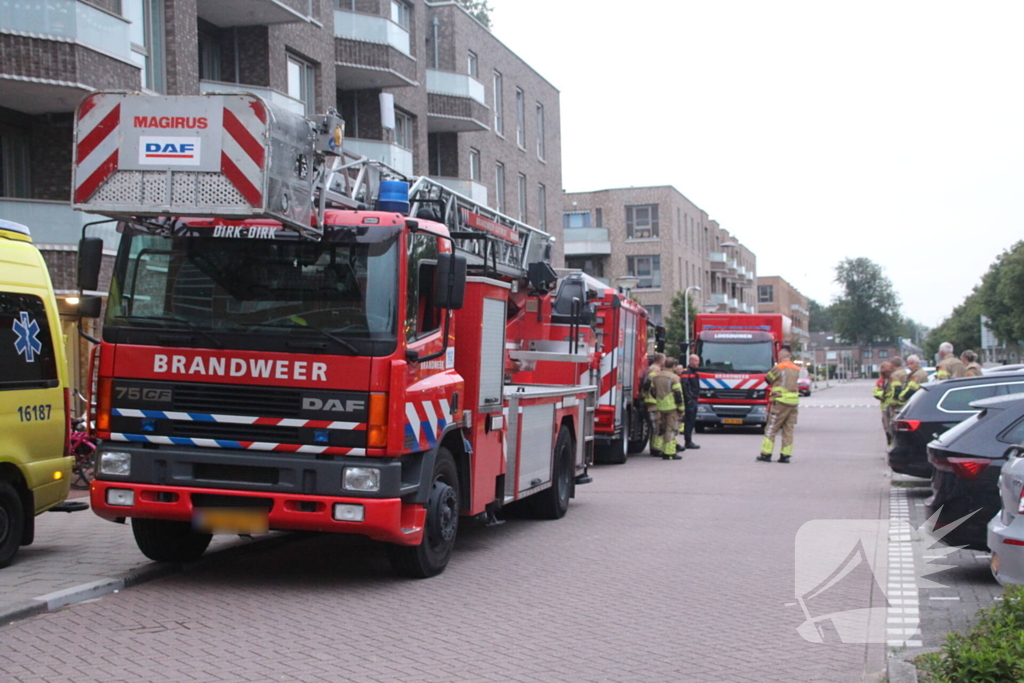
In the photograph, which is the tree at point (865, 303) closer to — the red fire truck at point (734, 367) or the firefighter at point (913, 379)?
the red fire truck at point (734, 367)

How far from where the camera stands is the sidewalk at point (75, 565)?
7453mm

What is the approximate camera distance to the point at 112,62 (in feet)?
54.2

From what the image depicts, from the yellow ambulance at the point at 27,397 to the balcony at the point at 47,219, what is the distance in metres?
7.24

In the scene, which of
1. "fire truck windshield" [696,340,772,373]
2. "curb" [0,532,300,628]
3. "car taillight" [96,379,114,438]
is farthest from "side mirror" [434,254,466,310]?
"fire truck windshield" [696,340,772,373]

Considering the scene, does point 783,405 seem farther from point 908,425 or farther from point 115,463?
point 115,463

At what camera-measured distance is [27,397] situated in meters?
8.59

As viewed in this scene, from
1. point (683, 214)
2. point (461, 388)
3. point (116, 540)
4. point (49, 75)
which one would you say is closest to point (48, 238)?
point (49, 75)

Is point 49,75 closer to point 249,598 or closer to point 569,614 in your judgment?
point 249,598

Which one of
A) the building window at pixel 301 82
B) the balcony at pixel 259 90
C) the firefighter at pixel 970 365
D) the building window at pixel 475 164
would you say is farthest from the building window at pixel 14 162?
the building window at pixel 475 164

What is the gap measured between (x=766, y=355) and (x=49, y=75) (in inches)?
736

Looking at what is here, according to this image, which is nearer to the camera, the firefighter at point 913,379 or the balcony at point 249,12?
the firefighter at point 913,379

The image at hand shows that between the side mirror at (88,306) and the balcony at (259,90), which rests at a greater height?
the balcony at (259,90)

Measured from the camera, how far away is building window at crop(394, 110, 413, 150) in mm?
30022

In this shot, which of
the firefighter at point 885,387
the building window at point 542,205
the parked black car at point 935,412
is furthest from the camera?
the building window at point 542,205
